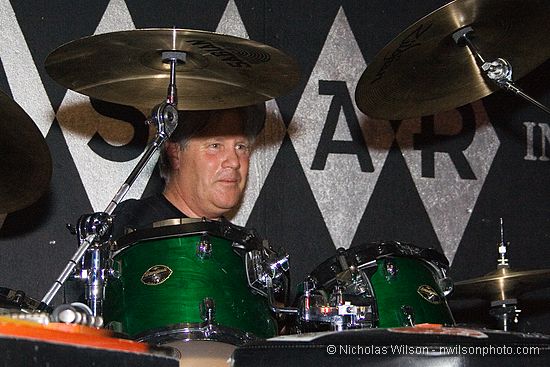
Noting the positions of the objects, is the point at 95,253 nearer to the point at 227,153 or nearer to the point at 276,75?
the point at 276,75

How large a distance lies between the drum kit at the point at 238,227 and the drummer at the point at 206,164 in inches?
11.0

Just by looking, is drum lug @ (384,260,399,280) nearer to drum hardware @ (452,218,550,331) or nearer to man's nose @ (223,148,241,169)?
drum hardware @ (452,218,550,331)

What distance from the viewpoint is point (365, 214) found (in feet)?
10.6

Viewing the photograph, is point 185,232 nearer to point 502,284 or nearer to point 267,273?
point 267,273

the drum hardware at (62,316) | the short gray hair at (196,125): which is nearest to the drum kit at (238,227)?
the short gray hair at (196,125)

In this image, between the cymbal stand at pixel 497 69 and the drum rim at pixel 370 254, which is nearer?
the drum rim at pixel 370 254

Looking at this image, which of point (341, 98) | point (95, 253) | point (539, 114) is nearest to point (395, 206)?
point (341, 98)

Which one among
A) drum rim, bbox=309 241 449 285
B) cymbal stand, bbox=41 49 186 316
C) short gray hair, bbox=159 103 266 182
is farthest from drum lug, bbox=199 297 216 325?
short gray hair, bbox=159 103 266 182

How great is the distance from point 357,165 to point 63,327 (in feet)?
7.76

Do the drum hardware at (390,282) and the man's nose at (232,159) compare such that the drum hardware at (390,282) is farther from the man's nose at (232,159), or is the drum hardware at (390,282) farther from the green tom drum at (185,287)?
the man's nose at (232,159)

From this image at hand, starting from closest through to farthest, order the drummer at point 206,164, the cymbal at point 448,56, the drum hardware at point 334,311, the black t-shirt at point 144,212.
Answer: the drum hardware at point 334,311, the cymbal at point 448,56, the black t-shirt at point 144,212, the drummer at point 206,164

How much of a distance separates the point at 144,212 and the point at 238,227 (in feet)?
2.18

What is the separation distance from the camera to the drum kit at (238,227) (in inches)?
80.7

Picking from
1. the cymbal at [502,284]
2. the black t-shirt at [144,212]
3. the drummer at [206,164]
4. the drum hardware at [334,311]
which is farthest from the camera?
the drummer at [206,164]
